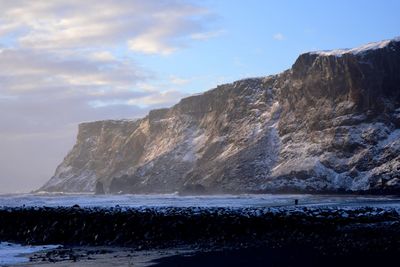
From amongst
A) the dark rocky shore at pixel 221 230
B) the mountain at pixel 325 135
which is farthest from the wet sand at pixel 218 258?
the mountain at pixel 325 135

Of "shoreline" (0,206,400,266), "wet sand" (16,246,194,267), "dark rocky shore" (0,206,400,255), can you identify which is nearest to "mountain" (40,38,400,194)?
"dark rocky shore" (0,206,400,255)

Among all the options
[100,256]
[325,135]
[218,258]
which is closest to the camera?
[218,258]

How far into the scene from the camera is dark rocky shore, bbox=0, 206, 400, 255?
34.3m

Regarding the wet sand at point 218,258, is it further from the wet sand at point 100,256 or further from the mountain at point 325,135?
the mountain at point 325,135

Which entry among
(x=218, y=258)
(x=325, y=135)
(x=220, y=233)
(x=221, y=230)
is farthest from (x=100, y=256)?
(x=325, y=135)

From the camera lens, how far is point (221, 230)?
41750 millimetres

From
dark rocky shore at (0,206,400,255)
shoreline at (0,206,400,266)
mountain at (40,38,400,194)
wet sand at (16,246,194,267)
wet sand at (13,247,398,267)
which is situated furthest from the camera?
mountain at (40,38,400,194)

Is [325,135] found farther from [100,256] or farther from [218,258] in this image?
[218,258]

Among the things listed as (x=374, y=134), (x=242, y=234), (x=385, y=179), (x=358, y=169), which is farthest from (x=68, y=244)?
(x=374, y=134)

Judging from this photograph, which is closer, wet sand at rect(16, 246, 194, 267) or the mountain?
wet sand at rect(16, 246, 194, 267)

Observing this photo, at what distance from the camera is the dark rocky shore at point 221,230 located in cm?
3428

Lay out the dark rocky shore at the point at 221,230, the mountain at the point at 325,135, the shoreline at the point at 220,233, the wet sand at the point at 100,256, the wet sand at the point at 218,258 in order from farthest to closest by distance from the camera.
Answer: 1. the mountain at the point at 325,135
2. the dark rocky shore at the point at 221,230
3. the shoreline at the point at 220,233
4. the wet sand at the point at 100,256
5. the wet sand at the point at 218,258

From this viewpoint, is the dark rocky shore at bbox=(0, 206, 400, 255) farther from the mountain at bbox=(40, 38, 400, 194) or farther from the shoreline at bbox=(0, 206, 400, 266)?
the mountain at bbox=(40, 38, 400, 194)

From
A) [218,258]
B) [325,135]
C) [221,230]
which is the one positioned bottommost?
[218,258]
